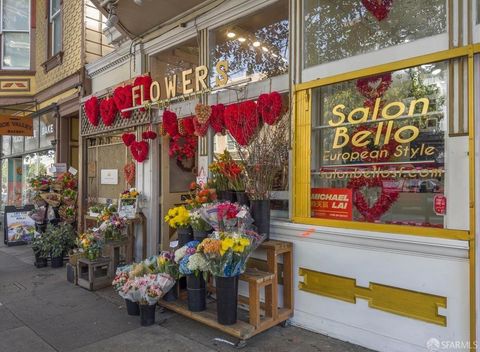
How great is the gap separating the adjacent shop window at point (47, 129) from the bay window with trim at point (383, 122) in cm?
725

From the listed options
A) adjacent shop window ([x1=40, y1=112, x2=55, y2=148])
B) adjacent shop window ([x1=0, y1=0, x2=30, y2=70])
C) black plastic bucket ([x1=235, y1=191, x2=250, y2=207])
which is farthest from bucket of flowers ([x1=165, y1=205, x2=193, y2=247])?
adjacent shop window ([x1=0, y1=0, x2=30, y2=70])

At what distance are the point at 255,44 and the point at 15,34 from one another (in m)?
8.44

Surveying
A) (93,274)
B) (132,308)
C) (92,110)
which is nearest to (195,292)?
(132,308)

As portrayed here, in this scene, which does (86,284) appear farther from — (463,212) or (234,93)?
(463,212)

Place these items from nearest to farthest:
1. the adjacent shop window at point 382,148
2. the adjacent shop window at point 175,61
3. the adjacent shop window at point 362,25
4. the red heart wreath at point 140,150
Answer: the adjacent shop window at point 382,148, the adjacent shop window at point 362,25, the adjacent shop window at point 175,61, the red heart wreath at point 140,150

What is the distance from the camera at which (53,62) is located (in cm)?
877

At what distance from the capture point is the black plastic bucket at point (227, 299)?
3.51m

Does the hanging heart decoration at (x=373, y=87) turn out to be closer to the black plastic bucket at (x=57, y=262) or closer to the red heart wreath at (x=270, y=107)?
the red heart wreath at (x=270, y=107)

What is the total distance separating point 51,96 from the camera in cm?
895

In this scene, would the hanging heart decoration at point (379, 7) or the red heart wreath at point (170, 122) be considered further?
the red heart wreath at point (170, 122)

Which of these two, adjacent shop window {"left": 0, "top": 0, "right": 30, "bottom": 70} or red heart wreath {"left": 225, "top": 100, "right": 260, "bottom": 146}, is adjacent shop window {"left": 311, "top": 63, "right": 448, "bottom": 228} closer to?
red heart wreath {"left": 225, "top": 100, "right": 260, "bottom": 146}

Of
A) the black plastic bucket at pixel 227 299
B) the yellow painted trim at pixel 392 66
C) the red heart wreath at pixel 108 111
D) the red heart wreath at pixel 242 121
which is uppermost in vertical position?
the red heart wreath at pixel 108 111

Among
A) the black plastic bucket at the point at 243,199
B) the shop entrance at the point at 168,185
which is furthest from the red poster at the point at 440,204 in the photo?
the shop entrance at the point at 168,185

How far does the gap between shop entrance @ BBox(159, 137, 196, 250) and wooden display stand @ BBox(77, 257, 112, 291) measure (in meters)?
0.99
